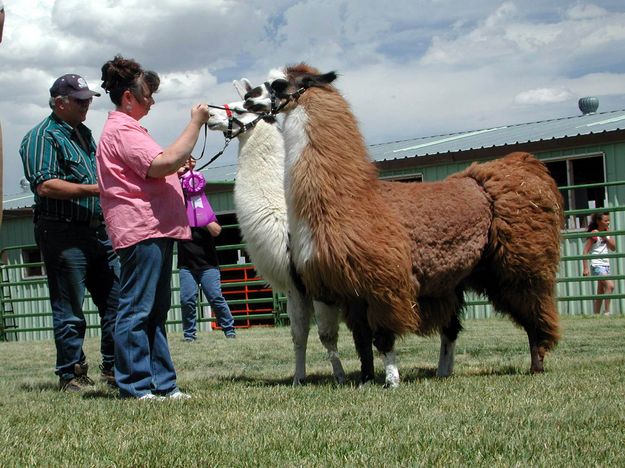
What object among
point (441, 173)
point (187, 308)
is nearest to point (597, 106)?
point (441, 173)

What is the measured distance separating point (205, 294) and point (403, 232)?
6.66 meters

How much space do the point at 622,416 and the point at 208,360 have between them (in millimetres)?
5289

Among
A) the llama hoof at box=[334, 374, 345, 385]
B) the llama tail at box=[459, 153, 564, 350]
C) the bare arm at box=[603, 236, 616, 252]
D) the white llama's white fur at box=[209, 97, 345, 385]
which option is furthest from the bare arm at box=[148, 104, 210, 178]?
the bare arm at box=[603, 236, 616, 252]

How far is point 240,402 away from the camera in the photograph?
524cm

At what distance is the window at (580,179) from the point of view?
1592cm

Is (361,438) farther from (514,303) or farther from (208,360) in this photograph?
(208,360)

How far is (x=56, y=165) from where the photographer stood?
6.31 m

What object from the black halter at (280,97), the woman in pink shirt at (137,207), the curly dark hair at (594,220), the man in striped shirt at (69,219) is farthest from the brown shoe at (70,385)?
the curly dark hair at (594,220)

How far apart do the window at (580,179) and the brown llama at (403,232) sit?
9.32m

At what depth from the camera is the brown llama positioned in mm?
5746

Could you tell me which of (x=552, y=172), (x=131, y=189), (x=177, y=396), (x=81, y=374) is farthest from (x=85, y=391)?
(x=552, y=172)

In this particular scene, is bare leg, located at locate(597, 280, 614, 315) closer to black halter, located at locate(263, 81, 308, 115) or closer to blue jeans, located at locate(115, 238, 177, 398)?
black halter, located at locate(263, 81, 308, 115)

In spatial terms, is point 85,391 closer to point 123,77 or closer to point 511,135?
point 123,77

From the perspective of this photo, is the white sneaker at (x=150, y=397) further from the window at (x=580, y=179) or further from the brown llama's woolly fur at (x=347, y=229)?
the window at (x=580, y=179)
